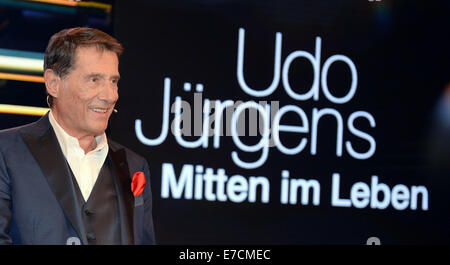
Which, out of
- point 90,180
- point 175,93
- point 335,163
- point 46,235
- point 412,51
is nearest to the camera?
point 46,235

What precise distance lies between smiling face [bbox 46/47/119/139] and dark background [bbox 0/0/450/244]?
1.79 meters

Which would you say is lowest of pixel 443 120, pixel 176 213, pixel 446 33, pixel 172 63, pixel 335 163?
pixel 176 213

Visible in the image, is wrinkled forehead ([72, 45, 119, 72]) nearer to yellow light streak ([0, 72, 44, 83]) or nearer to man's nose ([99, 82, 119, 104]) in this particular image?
man's nose ([99, 82, 119, 104])

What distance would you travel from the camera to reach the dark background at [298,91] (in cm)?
397

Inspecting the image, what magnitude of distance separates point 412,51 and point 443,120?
621 millimetres

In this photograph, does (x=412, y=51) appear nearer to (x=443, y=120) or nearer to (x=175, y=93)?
(x=443, y=120)

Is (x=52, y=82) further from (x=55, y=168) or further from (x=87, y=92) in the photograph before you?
(x=55, y=168)

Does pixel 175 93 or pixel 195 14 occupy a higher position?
pixel 195 14

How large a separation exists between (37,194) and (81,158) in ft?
0.77

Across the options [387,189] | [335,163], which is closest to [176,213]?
[335,163]

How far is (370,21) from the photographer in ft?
14.7

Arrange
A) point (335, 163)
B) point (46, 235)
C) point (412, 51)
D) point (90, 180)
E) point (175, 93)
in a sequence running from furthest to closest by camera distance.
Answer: point (412, 51)
point (335, 163)
point (175, 93)
point (90, 180)
point (46, 235)

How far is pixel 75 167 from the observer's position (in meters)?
1.91

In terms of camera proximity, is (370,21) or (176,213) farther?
(370,21)
